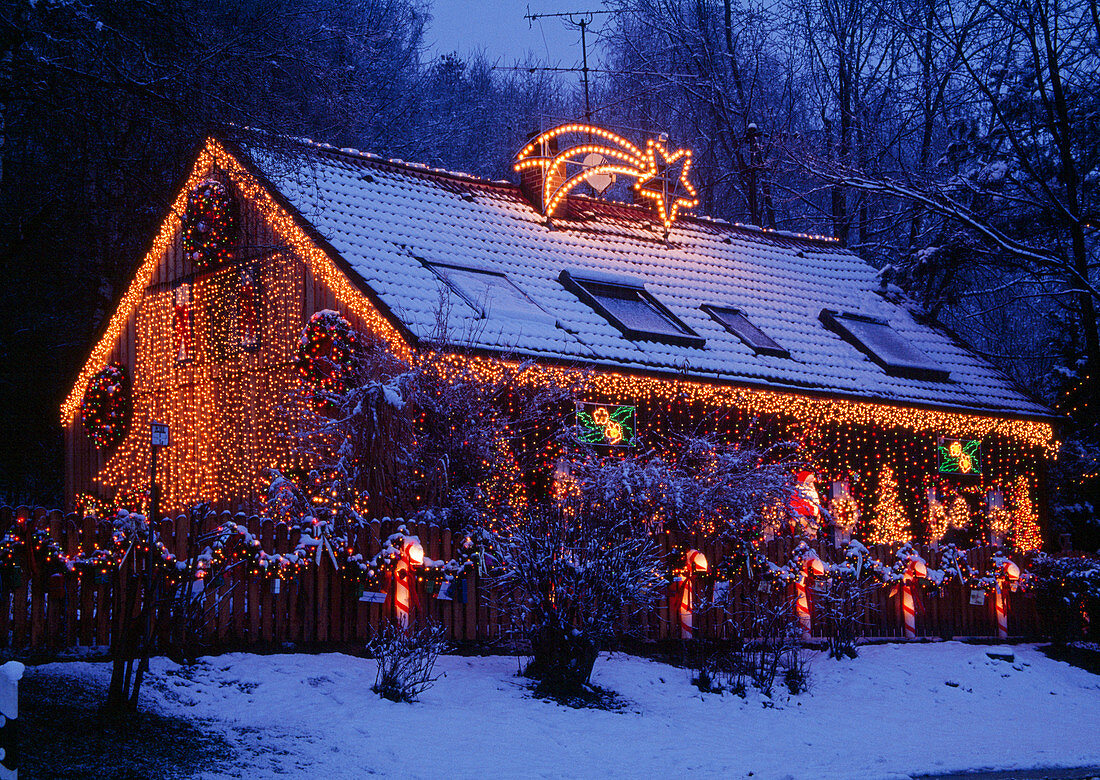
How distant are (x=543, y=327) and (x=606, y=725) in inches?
300

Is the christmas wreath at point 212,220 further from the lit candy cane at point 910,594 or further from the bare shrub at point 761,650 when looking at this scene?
the lit candy cane at point 910,594

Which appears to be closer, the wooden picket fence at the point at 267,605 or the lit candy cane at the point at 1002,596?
the wooden picket fence at the point at 267,605

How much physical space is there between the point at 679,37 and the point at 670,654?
2393cm

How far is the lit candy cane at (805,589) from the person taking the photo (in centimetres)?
1361

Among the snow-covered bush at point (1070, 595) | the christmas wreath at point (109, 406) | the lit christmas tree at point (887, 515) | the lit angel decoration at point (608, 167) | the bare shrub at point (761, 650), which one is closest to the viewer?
the bare shrub at point (761, 650)

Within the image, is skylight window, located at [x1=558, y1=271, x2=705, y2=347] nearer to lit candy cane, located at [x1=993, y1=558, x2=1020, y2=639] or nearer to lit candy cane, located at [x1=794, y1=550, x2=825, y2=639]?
lit candy cane, located at [x1=794, y1=550, x2=825, y2=639]

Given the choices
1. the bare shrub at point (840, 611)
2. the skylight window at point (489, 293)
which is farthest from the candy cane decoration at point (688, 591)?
the skylight window at point (489, 293)

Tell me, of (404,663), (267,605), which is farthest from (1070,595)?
(267,605)

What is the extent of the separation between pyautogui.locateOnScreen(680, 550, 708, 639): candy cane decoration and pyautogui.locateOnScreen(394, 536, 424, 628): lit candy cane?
338 cm

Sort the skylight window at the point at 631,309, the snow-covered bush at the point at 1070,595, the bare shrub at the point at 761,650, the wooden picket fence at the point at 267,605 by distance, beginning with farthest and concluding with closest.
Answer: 1. the skylight window at the point at 631,309
2. the snow-covered bush at the point at 1070,595
3. the bare shrub at the point at 761,650
4. the wooden picket fence at the point at 267,605

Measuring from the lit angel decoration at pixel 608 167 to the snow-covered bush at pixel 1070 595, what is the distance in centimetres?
983

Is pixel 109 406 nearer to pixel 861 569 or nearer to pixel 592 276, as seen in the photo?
pixel 592 276

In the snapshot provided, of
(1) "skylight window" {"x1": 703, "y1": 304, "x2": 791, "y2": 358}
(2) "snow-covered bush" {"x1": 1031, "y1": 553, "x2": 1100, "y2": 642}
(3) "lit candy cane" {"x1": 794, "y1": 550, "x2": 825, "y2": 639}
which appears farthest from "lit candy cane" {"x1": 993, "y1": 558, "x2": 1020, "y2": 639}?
(1) "skylight window" {"x1": 703, "y1": 304, "x2": 791, "y2": 358}

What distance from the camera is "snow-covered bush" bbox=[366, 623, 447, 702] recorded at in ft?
31.3
